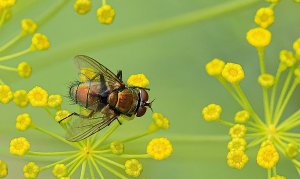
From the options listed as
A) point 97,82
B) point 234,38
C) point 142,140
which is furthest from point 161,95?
point 97,82

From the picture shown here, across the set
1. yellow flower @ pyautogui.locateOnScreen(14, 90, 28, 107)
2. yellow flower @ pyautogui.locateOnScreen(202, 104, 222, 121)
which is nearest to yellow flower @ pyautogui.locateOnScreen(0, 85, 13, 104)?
yellow flower @ pyautogui.locateOnScreen(14, 90, 28, 107)

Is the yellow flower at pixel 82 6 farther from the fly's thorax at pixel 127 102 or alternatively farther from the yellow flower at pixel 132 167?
the yellow flower at pixel 132 167

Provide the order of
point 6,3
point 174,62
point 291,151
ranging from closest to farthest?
1. point 291,151
2. point 6,3
3. point 174,62

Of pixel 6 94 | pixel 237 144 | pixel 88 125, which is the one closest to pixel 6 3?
pixel 6 94

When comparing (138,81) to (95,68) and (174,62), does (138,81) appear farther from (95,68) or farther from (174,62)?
(174,62)

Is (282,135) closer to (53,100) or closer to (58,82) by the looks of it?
(53,100)

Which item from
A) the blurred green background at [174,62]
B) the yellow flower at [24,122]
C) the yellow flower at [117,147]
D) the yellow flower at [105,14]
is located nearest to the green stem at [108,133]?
the yellow flower at [117,147]
